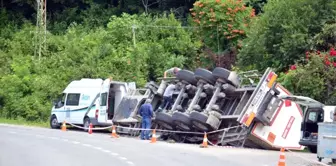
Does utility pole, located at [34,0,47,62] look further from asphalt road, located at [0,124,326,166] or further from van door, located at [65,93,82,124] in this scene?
asphalt road, located at [0,124,326,166]

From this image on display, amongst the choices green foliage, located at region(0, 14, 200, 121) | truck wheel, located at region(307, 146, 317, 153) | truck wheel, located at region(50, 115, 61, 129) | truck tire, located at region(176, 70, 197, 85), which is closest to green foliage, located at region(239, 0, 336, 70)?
truck tire, located at region(176, 70, 197, 85)

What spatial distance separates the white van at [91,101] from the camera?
3559 cm

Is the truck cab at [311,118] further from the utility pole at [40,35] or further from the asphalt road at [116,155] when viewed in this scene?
the utility pole at [40,35]

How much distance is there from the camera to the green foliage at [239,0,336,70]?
32875 millimetres

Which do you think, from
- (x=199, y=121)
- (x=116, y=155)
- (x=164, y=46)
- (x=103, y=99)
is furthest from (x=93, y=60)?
(x=116, y=155)

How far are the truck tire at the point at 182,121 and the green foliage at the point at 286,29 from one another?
7.30 metres

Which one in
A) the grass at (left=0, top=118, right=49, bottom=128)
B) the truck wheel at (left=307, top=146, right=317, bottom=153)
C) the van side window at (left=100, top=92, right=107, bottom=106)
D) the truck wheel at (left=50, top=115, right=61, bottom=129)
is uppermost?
the van side window at (left=100, top=92, right=107, bottom=106)

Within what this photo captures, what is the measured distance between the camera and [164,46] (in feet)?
163

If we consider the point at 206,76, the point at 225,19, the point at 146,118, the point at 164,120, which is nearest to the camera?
the point at 206,76

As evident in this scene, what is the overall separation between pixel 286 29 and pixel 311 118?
9.00m

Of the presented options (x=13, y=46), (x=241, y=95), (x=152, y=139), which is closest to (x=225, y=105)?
(x=241, y=95)

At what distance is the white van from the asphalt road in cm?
743

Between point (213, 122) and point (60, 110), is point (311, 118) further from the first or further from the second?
point (60, 110)

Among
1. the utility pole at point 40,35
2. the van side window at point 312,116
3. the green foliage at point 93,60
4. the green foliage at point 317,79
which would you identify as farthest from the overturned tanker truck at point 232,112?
the utility pole at point 40,35
